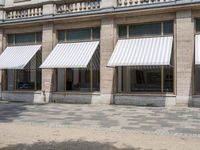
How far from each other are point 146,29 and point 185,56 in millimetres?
2899

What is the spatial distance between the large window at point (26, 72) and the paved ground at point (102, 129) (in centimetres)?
597

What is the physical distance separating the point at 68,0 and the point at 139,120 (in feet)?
36.0

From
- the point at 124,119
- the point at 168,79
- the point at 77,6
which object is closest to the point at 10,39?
the point at 77,6

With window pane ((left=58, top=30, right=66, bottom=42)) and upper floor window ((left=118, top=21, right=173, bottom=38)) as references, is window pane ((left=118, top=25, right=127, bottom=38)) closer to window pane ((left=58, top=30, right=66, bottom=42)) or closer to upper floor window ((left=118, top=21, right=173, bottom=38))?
upper floor window ((left=118, top=21, right=173, bottom=38))

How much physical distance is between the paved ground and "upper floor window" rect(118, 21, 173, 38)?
4.57 meters

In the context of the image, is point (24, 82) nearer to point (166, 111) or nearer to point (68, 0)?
point (68, 0)

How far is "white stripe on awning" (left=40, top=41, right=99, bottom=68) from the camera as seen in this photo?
786 inches

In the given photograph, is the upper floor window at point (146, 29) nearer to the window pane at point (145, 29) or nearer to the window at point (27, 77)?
the window pane at point (145, 29)

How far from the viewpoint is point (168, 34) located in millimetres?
19141

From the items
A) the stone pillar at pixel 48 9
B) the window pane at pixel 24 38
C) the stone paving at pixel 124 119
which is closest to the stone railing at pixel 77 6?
the stone pillar at pixel 48 9

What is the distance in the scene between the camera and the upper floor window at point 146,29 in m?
19.2

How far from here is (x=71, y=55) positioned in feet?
68.3

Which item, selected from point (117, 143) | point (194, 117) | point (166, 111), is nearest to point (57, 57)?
point (166, 111)

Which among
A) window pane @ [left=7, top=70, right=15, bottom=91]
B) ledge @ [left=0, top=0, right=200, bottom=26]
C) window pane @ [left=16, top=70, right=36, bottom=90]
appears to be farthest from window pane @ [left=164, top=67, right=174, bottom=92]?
window pane @ [left=7, top=70, right=15, bottom=91]
